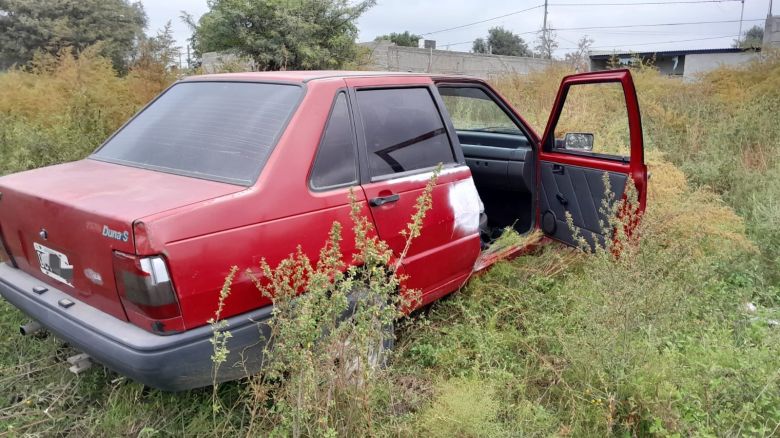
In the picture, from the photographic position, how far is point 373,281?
206 cm

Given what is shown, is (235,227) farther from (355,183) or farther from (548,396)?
(548,396)

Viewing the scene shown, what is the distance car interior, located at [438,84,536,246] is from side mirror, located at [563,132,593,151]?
293 mm

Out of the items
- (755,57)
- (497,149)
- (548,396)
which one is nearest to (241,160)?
(548,396)

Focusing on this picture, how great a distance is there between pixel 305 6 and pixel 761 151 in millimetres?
13833

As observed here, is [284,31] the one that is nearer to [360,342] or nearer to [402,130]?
[402,130]

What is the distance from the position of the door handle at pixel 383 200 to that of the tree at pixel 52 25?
2875 centimetres

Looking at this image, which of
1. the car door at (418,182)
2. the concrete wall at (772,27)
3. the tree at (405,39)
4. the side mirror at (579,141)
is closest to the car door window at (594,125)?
the side mirror at (579,141)

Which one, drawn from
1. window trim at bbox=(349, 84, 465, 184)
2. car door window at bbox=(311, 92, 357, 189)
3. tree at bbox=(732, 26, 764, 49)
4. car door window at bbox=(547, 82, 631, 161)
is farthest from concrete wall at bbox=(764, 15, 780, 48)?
car door window at bbox=(311, 92, 357, 189)

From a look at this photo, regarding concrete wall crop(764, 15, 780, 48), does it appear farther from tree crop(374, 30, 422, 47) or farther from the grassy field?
tree crop(374, 30, 422, 47)

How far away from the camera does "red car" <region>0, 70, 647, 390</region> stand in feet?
6.53

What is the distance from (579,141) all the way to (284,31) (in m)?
14.8

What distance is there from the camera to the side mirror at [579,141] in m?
3.77

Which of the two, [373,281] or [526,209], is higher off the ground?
[373,281]

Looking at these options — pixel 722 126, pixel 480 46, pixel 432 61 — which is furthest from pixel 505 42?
pixel 722 126
